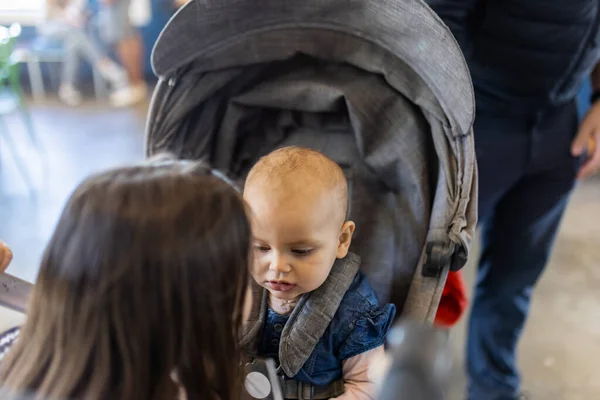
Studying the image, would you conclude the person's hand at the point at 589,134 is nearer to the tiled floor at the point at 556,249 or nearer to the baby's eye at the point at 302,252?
the tiled floor at the point at 556,249

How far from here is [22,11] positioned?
4562mm

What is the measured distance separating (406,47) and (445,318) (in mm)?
526

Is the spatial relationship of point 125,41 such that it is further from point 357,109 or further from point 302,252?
point 302,252

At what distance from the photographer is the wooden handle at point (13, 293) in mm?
866

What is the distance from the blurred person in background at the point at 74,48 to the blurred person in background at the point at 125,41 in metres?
0.04

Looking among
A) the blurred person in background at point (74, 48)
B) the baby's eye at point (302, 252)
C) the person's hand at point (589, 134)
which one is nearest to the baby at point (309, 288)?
the baby's eye at point (302, 252)

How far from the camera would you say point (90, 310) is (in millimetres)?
608

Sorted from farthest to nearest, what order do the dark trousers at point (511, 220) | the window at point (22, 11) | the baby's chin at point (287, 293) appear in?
the window at point (22, 11), the dark trousers at point (511, 220), the baby's chin at point (287, 293)

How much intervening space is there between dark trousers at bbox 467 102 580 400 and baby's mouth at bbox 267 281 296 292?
579 mm

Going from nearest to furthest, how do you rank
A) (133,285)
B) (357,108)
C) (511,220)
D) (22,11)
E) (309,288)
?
(133,285) < (309,288) < (357,108) < (511,220) < (22,11)

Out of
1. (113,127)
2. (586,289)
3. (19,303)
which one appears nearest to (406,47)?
(19,303)

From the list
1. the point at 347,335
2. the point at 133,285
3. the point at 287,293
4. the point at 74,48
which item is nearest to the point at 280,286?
the point at 287,293

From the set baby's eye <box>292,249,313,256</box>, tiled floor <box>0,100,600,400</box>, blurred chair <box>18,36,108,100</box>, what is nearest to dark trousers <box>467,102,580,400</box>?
tiled floor <box>0,100,600,400</box>

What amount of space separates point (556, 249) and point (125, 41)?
3145 mm
